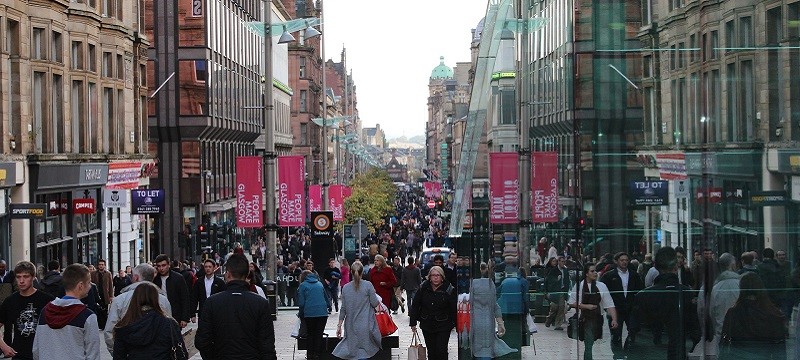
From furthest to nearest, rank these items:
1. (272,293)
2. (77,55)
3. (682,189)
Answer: (77,55) < (272,293) < (682,189)

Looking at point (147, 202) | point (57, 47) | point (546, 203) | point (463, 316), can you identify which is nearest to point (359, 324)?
point (463, 316)

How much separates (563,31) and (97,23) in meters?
33.2

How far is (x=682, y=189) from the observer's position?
29.0 ft

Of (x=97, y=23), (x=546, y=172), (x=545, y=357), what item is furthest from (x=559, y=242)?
(x=97, y=23)

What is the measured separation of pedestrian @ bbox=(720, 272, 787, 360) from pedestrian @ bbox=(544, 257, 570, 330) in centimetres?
182

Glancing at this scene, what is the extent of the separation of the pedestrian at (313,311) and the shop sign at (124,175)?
2435 centimetres

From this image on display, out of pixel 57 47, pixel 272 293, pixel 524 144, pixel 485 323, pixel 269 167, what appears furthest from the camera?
→ pixel 57 47

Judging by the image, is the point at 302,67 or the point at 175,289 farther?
the point at 302,67

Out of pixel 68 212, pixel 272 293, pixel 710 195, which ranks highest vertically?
pixel 710 195

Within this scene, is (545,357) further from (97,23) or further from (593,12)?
(97,23)

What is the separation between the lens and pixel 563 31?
396 inches

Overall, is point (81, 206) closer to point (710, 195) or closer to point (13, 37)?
point (13, 37)

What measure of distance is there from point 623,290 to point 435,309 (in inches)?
267

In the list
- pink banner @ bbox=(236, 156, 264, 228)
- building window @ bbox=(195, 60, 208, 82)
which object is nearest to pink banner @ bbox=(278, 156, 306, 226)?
pink banner @ bbox=(236, 156, 264, 228)
